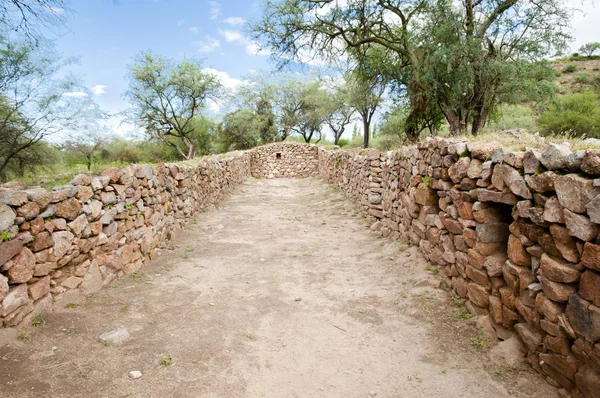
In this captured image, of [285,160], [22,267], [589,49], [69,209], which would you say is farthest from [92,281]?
[589,49]

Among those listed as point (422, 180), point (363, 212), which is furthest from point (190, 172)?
point (422, 180)

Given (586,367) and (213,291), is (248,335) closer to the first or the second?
(213,291)

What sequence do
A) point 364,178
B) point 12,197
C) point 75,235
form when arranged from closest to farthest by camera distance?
point 12,197 < point 75,235 < point 364,178

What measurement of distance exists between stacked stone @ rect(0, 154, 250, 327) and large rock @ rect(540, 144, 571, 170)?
175 inches

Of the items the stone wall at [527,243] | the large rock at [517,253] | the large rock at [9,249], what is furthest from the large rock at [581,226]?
the large rock at [9,249]

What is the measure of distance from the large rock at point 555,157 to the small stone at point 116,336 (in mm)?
3923

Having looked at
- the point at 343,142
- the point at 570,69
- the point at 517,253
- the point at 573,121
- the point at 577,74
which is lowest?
the point at 517,253

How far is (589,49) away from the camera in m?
43.2

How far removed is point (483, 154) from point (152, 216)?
4989 mm

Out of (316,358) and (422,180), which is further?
(422,180)

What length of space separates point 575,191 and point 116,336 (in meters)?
3.93

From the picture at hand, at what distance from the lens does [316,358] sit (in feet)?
10.1

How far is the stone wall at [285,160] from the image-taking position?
A: 72.2ft

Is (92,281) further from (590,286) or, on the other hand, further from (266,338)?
(590,286)
